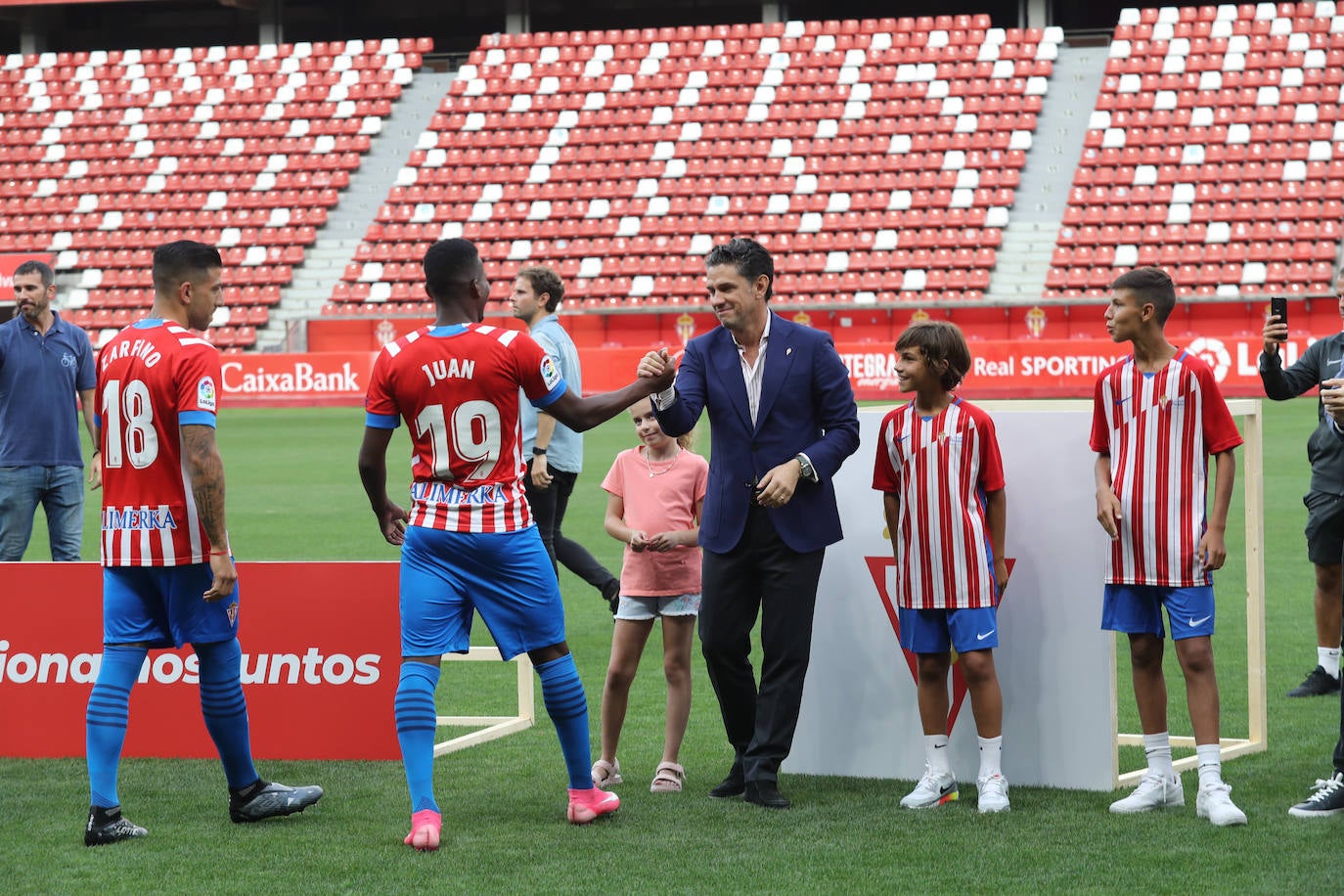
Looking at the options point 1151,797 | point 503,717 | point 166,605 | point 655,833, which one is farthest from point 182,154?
point 1151,797

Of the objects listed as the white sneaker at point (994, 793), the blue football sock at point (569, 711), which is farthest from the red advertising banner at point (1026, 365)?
the blue football sock at point (569, 711)

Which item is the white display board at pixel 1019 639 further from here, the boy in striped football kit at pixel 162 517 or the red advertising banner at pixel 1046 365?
the red advertising banner at pixel 1046 365

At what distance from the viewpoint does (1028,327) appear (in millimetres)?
28859

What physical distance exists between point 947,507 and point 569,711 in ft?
4.94

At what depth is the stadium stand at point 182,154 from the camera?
35.4 m

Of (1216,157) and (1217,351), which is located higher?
(1216,157)

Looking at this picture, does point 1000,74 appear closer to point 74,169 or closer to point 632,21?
point 632,21

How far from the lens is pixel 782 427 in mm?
5656

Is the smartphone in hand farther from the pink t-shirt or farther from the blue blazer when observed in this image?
the pink t-shirt

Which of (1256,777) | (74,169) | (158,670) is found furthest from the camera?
(74,169)

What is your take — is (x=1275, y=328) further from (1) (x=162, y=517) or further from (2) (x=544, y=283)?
(1) (x=162, y=517)

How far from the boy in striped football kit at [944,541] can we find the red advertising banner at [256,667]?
2126mm

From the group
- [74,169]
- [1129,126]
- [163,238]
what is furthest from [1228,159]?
[74,169]

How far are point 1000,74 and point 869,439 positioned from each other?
30.7 metres
